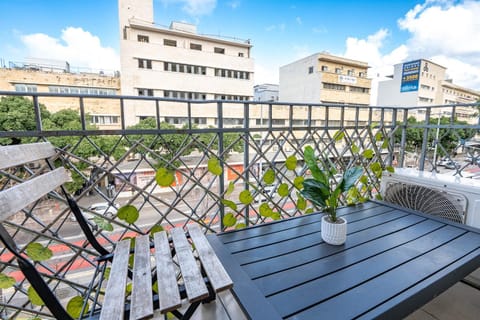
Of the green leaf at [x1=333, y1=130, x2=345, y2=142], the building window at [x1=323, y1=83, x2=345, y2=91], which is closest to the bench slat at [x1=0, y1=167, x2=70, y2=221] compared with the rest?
the green leaf at [x1=333, y1=130, x2=345, y2=142]

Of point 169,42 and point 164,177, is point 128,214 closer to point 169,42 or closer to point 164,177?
point 164,177

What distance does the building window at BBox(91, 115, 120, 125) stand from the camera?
9.61m

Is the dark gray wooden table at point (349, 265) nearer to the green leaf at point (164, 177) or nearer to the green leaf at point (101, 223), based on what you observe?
the green leaf at point (164, 177)

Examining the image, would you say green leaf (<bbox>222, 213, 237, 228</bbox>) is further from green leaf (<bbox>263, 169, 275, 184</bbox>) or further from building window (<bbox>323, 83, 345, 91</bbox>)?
building window (<bbox>323, 83, 345, 91</bbox>)

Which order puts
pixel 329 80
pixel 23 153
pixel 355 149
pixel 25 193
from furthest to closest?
pixel 329 80
pixel 355 149
pixel 23 153
pixel 25 193

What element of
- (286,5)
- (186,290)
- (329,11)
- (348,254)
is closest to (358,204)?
(348,254)

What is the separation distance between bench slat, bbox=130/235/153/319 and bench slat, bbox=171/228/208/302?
122mm

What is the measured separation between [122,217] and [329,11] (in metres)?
8.27

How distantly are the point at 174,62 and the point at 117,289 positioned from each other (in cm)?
1410

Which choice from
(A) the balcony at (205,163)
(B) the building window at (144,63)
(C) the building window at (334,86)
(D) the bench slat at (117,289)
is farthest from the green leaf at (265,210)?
(C) the building window at (334,86)

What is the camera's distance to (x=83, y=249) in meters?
1.27

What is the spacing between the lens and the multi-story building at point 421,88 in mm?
18281

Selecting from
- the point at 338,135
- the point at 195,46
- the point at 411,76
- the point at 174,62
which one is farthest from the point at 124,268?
the point at 411,76

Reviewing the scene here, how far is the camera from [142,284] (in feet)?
2.67
